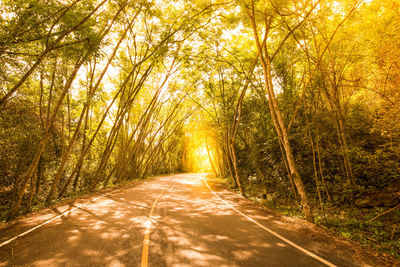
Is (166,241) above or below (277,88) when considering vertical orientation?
below

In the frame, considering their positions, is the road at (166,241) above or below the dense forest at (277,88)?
below

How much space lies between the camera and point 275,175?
1020 cm

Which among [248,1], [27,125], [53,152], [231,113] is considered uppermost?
[248,1]

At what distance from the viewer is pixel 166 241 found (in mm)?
4000

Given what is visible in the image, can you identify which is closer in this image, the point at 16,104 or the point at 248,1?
the point at 248,1

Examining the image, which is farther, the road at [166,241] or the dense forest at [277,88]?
the dense forest at [277,88]

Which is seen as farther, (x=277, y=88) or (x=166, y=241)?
(x=277, y=88)

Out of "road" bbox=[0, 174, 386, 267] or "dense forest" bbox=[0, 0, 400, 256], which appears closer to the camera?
"road" bbox=[0, 174, 386, 267]

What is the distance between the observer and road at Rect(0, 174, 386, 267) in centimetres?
323

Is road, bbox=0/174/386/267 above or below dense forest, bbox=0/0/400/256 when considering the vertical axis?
below

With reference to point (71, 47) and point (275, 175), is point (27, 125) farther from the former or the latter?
point (275, 175)

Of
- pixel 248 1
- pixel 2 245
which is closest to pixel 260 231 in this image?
pixel 2 245

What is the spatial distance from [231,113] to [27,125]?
1021cm

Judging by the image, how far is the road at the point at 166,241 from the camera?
3.23 m
